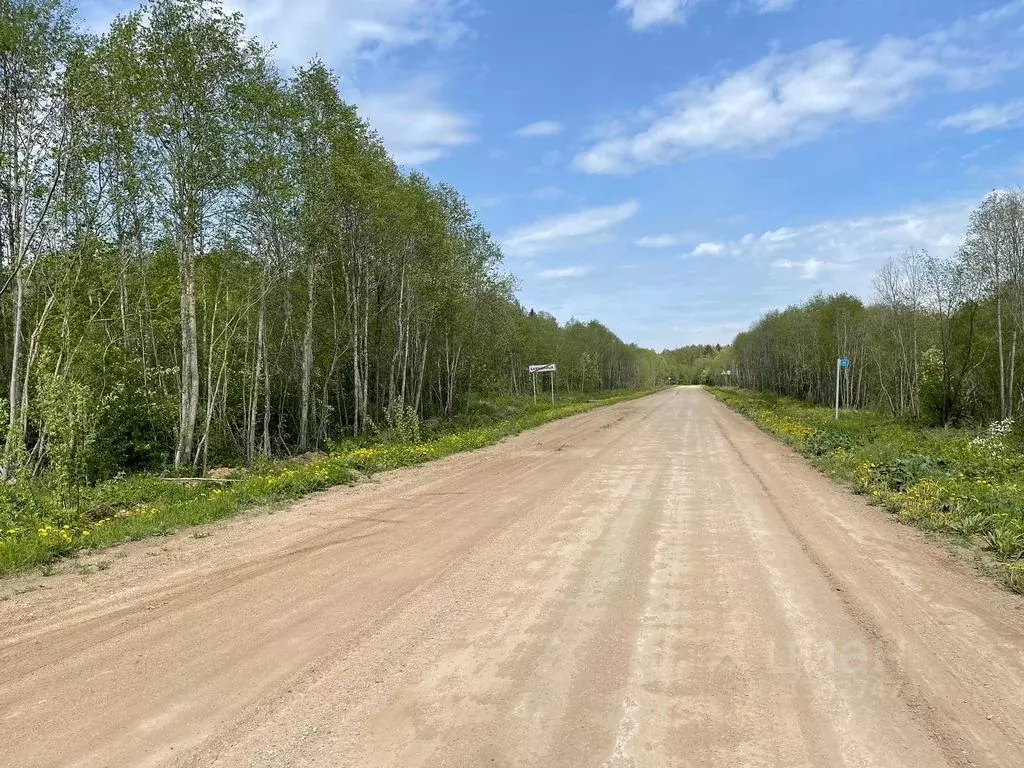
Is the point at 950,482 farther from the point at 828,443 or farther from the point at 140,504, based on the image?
the point at 140,504

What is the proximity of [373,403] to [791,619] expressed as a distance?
2828 centimetres

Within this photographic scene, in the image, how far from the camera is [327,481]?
1138 centimetres

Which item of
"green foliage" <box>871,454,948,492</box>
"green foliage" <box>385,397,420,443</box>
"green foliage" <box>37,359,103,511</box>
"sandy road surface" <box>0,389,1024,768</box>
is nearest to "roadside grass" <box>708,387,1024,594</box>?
"green foliage" <box>871,454,948,492</box>

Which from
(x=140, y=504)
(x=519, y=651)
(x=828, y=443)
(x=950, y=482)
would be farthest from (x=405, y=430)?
(x=519, y=651)

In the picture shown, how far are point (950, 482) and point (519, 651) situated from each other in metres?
9.21

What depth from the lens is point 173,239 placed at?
15.7m

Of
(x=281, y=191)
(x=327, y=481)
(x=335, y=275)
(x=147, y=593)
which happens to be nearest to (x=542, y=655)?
(x=147, y=593)

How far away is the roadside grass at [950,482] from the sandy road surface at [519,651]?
2.10 feet

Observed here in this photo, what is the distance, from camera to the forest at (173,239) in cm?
1295

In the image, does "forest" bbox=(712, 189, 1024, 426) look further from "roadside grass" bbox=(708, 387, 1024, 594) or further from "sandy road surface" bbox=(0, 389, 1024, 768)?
"sandy road surface" bbox=(0, 389, 1024, 768)

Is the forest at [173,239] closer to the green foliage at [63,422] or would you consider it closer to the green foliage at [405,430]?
the green foliage at [63,422]

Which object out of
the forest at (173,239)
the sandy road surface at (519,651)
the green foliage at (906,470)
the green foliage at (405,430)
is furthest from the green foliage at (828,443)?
the forest at (173,239)

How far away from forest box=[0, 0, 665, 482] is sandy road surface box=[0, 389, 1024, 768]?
5.29 meters

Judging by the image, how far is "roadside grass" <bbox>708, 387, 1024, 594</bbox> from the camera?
6996mm
